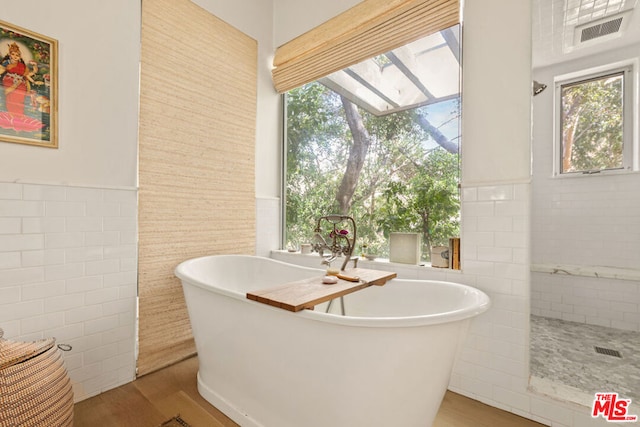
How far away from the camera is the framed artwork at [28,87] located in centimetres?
155

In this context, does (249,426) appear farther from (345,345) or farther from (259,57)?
(259,57)

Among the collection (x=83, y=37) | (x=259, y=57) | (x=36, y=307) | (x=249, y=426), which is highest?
(x=259, y=57)

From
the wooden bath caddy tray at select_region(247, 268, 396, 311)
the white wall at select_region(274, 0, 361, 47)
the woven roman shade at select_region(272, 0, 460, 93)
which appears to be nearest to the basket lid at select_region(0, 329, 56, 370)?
the wooden bath caddy tray at select_region(247, 268, 396, 311)

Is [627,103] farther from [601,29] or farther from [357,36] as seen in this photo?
[357,36]

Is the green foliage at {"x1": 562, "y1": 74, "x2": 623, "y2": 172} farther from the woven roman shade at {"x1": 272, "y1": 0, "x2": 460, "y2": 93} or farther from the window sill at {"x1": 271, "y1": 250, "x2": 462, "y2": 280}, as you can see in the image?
the window sill at {"x1": 271, "y1": 250, "x2": 462, "y2": 280}

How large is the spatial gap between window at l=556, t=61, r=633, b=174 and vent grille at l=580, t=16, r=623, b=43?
44 centimetres

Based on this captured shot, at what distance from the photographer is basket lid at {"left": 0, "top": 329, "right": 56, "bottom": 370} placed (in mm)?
1219

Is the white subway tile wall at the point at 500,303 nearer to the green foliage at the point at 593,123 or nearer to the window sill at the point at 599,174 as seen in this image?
the window sill at the point at 599,174

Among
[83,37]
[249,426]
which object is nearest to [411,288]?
[249,426]

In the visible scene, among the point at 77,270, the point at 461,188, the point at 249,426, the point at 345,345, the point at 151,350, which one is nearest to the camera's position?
the point at 345,345

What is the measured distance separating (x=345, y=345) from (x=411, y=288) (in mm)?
824

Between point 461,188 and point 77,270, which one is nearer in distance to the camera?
point 77,270

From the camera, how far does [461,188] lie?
1.88 meters

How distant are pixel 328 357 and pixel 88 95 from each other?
6.77 feet
